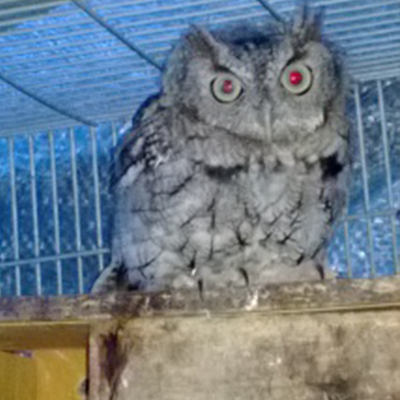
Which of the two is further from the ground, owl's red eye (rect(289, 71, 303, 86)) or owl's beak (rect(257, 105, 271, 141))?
owl's red eye (rect(289, 71, 303, 86))

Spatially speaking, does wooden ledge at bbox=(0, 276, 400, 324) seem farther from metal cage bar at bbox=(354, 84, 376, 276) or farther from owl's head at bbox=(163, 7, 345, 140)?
metal cage bar at bbox=(354, 84, 376, 276)

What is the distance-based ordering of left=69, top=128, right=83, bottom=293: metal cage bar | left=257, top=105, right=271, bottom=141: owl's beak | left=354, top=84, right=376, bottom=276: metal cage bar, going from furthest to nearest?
1. left=69, top=128, right=83, bottom=293: metal cage bar
2. left=354, top=84, right=376, bottom=276: metal cage bar
3. left=257, top=105, right=271, bottom=141: owl's beak

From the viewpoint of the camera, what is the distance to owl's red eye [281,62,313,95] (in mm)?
1579

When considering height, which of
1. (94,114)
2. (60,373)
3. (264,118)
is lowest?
(60,373)

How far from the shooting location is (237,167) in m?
1.59

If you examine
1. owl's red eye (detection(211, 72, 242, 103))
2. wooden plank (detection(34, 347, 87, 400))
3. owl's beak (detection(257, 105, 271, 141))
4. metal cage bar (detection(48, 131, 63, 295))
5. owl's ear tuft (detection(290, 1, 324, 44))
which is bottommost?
wooden plank (detection(34, 347, 87, 400))

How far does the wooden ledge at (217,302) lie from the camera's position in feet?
2.80

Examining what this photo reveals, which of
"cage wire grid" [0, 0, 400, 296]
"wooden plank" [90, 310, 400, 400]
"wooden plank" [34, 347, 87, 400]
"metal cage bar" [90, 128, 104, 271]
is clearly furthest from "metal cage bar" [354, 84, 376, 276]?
"wooden plank" [90, 310, 400, 400]

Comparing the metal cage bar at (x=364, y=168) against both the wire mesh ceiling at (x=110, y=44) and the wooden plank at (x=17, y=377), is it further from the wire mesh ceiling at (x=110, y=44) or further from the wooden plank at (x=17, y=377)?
the wooden plank at (x=17, y=377)

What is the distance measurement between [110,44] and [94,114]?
0.42 m

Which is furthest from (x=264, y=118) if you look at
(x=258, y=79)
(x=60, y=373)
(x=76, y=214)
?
(x=76, y=214)

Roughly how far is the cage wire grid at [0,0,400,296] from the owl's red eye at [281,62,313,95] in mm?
113

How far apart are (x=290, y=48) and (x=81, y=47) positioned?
1.33 ft

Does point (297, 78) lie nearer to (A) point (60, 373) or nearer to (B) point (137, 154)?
(B) point (137, 154)
